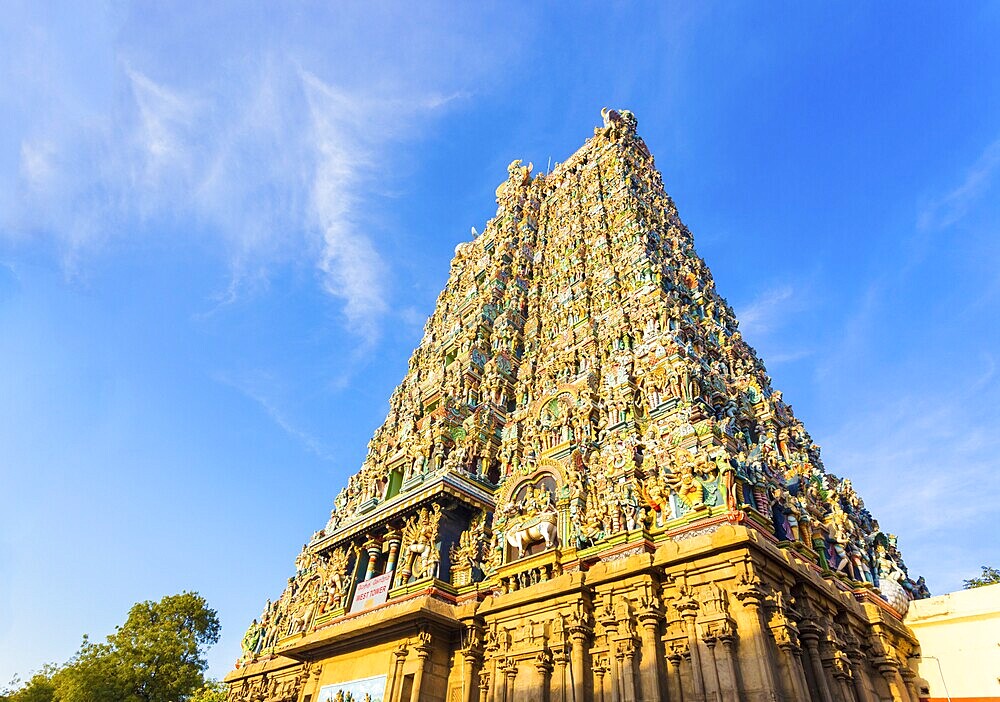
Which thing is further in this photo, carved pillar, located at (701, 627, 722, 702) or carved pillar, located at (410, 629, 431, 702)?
carved pillar, located at (410, 629, 431, 702)

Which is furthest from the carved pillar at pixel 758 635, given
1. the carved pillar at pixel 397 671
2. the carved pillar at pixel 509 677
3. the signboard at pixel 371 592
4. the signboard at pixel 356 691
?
the signboard at pixel 371 592

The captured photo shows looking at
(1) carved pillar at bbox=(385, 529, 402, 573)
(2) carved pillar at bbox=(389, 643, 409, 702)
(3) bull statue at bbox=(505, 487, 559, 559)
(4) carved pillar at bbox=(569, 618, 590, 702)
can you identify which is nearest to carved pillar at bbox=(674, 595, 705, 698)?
(4) carved pillar at bbox=(569, 618, 590, 702)

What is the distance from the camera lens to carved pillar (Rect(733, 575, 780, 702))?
9141 millimetres

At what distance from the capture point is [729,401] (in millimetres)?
15859

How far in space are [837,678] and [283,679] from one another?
53.1 ft

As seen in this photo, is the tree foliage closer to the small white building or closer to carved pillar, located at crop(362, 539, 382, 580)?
carved pillar, located at crop(362, 539, 382, 580)

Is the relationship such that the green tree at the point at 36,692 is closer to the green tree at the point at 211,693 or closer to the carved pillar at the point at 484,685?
the green tree at the point at 211,693

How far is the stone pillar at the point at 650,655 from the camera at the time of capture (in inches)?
406

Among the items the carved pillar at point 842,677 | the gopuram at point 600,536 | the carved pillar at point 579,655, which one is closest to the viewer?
the carved pillar at point 842,677

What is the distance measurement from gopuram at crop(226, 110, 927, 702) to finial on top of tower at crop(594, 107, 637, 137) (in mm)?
10308

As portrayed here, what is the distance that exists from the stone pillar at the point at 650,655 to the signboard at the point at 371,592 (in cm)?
797

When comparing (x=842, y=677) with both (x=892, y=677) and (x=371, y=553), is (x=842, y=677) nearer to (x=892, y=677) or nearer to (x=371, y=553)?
(x=892, y=677)

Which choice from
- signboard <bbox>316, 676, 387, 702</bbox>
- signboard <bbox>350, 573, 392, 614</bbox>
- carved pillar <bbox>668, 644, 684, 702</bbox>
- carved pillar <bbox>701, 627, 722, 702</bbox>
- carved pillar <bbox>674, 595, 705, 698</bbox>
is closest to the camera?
carved pillar <bbox>701, 627, 722, 702</bbox>

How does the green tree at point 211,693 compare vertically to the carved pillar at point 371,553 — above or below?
below
